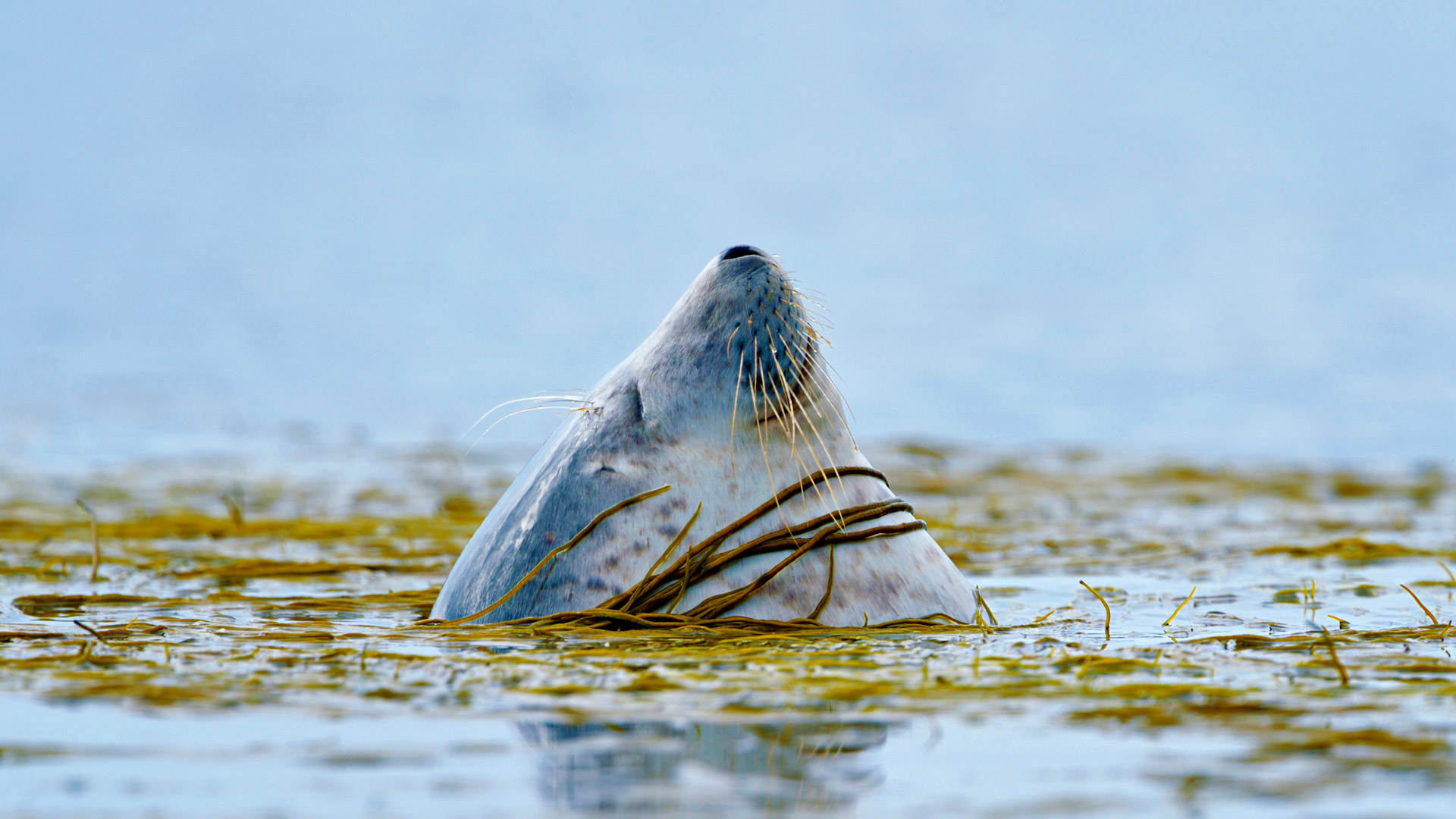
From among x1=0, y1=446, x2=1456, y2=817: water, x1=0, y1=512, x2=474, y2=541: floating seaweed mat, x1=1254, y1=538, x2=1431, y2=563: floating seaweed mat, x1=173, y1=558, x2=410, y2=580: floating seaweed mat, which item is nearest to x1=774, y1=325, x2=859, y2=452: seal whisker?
x1=0, y1=446, x2=1456, y2=817: water

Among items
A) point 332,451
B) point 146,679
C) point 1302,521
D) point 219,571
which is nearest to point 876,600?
point 146,679

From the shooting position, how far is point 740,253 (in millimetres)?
4480

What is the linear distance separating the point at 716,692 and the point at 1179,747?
3.30ft

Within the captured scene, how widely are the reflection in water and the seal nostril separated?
1733 mm

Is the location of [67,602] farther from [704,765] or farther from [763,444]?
[704,765]

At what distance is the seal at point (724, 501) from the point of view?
14.1 feet

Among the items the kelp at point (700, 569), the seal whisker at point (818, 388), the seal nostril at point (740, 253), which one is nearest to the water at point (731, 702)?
the kelp at point (700, 569)

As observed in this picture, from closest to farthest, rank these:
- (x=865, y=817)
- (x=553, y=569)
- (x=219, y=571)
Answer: (x=865, y=817), (x=553, y=569), (x=219, y=571)

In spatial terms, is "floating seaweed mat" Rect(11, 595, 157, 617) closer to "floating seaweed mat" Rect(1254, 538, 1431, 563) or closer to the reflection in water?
the reflection in water

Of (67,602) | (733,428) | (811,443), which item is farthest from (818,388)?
(67,602)

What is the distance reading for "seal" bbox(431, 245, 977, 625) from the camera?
169 inches

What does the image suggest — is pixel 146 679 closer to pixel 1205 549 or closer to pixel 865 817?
pixel 865 817

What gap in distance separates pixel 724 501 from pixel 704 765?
163cm

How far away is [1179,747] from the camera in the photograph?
289cm
